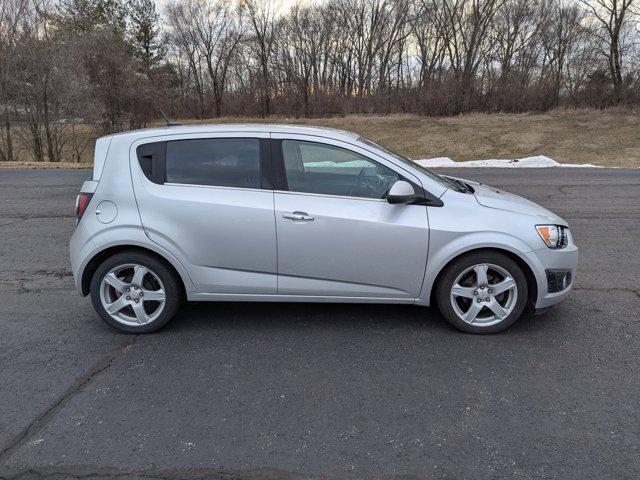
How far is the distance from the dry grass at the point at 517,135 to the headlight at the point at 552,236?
70.8ft

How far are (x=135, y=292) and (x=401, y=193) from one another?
237 cm

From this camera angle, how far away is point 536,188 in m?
12.5

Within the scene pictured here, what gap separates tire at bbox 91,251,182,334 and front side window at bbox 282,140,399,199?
1331mm

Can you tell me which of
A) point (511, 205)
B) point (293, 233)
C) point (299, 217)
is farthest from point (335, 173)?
point (511, 205)

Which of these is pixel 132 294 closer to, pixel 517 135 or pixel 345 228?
pixel 345 228

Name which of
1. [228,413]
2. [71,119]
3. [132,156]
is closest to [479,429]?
[228,413]

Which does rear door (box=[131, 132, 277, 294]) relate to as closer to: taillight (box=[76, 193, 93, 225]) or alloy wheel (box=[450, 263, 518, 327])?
taillight (box=[76, 193, 93, 225])

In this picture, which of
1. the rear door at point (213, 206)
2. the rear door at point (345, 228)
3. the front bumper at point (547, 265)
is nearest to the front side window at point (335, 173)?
the rear door at point (345, 228)

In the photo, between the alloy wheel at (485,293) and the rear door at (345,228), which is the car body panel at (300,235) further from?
the alloy wheel at (485,293)

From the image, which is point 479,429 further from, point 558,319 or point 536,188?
point 536,188

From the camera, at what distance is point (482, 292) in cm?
388

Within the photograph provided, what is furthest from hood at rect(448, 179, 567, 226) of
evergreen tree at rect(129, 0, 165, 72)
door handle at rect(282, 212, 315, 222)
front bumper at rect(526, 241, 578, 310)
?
evergreen tree at rect(129, 0, 165, 72)

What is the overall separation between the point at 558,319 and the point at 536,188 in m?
9.25

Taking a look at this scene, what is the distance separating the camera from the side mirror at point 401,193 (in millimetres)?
3719
